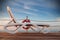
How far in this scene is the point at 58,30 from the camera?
10.4 ft

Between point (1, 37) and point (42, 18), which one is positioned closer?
point (1, 37)

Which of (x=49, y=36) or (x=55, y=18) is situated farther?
(x=55, y=18)

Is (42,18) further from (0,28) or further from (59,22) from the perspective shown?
(0,28)

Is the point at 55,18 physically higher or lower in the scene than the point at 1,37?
higher

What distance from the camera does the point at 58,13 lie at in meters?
3.30

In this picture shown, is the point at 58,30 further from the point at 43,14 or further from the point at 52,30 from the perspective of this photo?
the point at 43,14

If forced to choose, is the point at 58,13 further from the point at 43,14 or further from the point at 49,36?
the point at 49,36

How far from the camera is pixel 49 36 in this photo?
9.85 ft

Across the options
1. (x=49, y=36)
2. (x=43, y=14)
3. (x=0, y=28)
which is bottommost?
(x=49, y=36)

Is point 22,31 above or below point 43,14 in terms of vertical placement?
below

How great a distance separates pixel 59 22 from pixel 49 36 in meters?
0.39

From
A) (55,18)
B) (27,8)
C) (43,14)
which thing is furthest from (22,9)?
(55,18)

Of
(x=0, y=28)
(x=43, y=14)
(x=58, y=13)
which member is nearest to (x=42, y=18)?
(x=43, y=14)

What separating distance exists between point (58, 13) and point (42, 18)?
0.31 m
